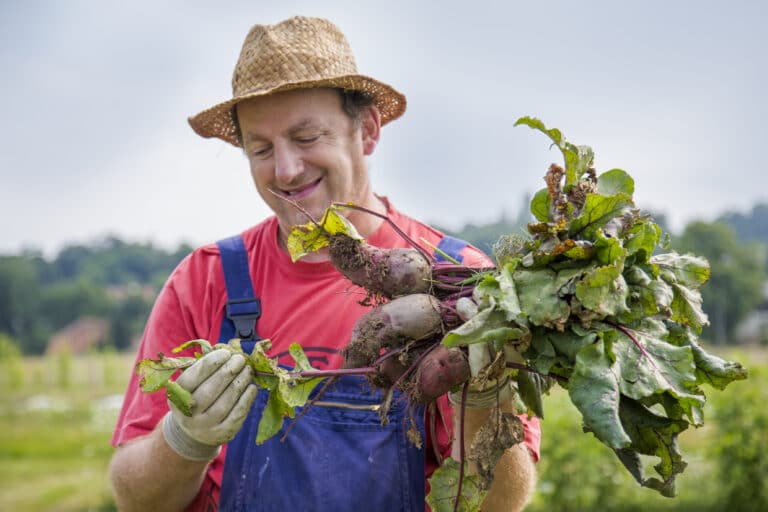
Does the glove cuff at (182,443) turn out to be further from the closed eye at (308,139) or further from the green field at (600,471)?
the green field at (600,471)

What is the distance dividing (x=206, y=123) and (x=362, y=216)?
0.92 m

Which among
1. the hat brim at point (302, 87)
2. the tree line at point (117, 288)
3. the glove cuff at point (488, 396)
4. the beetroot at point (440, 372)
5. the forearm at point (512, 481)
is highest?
the hat brim at point (302, 87)

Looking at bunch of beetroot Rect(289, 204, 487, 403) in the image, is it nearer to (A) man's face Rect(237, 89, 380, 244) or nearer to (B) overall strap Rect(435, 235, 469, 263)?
(B) overall strap Rect(435, 235, 469, 263)

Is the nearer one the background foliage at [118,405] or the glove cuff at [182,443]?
the glove cuff at [182,443]

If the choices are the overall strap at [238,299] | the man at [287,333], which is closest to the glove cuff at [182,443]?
the man at [287,333]

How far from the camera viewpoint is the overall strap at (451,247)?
7.75ft

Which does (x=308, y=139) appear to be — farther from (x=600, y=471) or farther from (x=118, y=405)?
(x=118, y=405)

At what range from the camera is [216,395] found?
6.71ft

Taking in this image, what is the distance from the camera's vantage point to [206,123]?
3018 millimetres

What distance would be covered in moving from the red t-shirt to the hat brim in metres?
0.53

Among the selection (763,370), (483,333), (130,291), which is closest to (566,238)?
(483,333)

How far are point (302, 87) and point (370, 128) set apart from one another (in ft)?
1.32

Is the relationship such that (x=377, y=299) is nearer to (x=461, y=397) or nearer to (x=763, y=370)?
(x=461, y=397)

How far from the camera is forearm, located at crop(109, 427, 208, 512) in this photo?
2.26 meters
